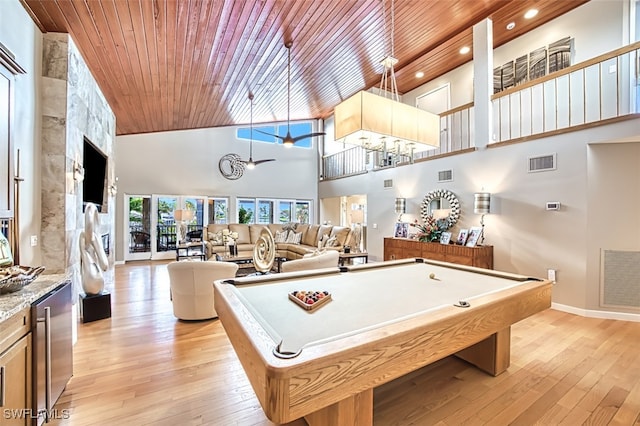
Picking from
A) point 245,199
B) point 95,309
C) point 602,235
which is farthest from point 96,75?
point 602,235

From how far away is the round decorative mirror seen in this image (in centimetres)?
564

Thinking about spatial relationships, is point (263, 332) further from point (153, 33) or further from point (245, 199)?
point (245, 199)

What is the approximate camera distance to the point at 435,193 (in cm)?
612

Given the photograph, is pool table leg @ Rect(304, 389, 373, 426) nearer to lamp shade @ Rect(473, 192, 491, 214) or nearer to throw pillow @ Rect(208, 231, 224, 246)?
lamp shade @ Rect(473, 192, 491, 214)

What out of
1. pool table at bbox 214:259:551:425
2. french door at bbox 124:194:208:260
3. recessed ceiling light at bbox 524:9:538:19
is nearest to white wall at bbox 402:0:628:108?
recessed ceiling light at bbox 524:9:538:19

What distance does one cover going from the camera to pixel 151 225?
860 cm

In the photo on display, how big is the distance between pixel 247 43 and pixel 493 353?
4572mm

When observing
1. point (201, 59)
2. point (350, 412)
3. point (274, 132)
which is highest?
point (274, 132)

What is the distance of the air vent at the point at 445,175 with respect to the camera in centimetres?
585

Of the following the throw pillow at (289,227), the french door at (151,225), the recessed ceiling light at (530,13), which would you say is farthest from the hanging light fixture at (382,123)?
the french door at (151,225)

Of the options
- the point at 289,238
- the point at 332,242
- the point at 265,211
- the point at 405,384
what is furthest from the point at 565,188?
the point at 265,211

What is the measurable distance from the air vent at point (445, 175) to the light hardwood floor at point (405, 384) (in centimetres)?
314

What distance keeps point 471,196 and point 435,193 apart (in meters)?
0.79

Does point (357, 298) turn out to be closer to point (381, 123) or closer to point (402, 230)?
point (381, 123)
